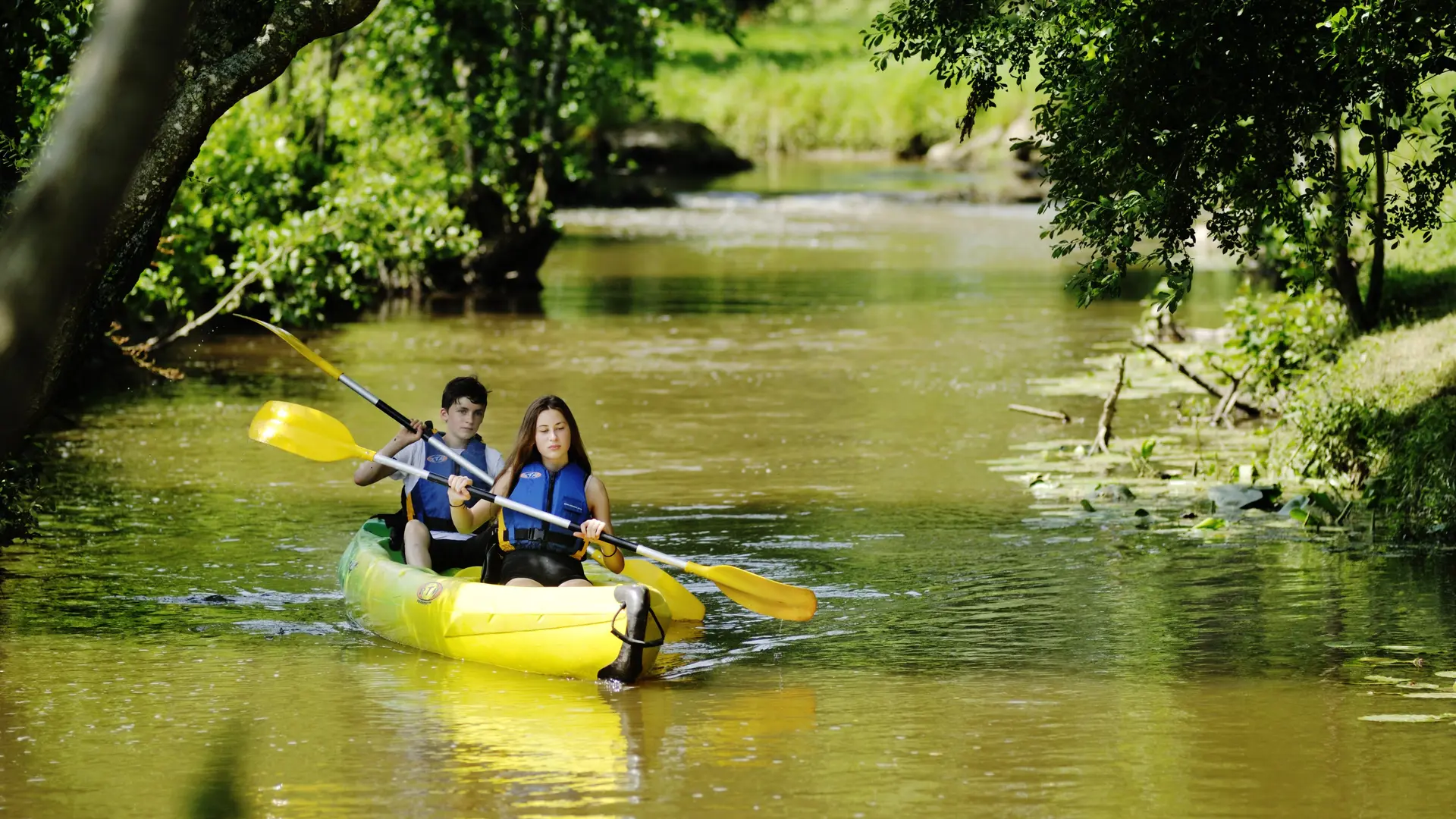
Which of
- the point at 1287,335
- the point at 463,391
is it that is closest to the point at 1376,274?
the point at 1287,335

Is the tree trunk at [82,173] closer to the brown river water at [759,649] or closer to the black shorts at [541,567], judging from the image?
the brown river water at [759,649]

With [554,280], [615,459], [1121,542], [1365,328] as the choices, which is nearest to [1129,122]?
[1121,542]

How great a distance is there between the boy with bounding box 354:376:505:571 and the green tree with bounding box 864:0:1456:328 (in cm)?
239

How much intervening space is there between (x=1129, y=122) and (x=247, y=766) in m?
4.54

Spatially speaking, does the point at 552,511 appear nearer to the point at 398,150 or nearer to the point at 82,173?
the point at 82,173

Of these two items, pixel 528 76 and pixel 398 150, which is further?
pixel 528 76

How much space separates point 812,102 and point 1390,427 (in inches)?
1526

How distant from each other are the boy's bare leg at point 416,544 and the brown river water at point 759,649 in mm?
415

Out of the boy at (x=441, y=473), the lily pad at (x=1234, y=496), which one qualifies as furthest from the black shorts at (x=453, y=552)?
the lily pad at (x=1234, y=496)

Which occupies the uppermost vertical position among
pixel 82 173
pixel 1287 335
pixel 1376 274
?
pixel 82 173

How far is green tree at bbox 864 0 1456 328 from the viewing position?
319 inches

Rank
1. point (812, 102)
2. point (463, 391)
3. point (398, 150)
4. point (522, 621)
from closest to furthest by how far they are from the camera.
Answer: point (522, 621) < point (463, 391) < point (398, 150) < point (812, 102)

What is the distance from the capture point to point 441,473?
884 centimetres

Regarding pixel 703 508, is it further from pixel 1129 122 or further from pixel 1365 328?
pixel 1365 328
